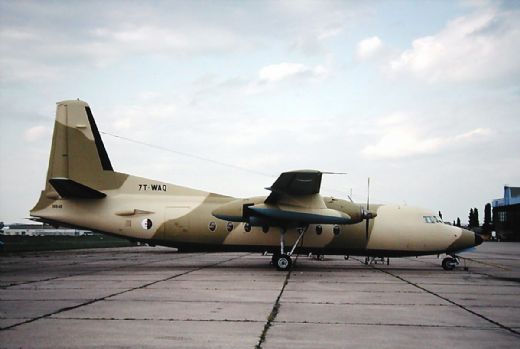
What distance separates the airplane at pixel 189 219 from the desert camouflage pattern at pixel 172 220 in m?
0.04

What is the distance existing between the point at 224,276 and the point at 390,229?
7.97 m

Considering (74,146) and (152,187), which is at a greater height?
(74,146)

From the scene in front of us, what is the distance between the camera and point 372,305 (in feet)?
35.8

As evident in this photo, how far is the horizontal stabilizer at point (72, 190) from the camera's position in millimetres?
19016

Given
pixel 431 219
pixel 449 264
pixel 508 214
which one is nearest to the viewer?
pixel 449 264

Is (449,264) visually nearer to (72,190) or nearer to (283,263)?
(283,263)

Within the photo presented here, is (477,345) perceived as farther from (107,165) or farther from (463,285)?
(107,165)

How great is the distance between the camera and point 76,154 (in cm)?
2100

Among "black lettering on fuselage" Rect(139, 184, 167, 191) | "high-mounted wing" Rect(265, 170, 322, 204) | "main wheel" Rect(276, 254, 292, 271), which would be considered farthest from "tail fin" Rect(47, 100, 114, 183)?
"main wheel" Rect(276, 254, 292, 271)

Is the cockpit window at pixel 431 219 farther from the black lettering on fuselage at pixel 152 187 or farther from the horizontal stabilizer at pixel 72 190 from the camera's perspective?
the horizontal stabilizer at pixel 72 190

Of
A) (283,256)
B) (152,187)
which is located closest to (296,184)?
(283,256)

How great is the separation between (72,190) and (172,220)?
165 inches

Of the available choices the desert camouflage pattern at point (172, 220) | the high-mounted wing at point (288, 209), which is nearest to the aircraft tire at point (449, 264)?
the desert camouflage pattern at point (172, 220)

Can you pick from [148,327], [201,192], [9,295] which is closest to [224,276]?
[201,192]
